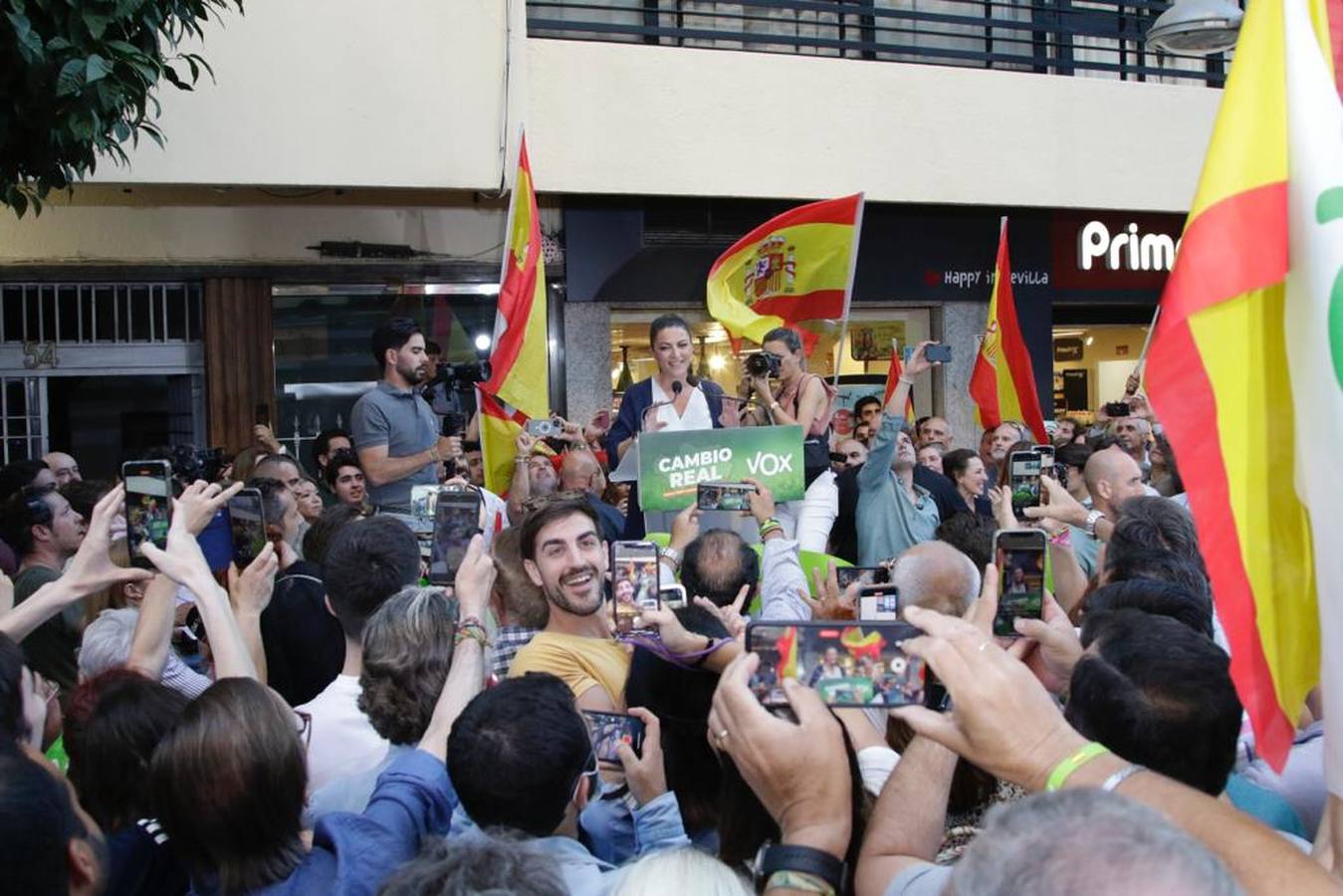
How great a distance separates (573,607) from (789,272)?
16.7ft

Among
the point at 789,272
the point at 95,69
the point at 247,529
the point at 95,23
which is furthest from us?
the point at 789,272

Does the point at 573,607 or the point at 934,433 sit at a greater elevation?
the point at 934,433

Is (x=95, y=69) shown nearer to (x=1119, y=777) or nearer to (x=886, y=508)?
(x=886, y=508)

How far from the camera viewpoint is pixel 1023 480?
573 centimetres

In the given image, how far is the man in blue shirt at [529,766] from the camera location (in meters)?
2.76

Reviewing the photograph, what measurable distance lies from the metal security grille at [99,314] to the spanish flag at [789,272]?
520 centimetres

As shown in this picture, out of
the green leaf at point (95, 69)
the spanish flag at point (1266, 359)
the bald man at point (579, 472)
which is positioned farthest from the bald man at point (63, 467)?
the spanish flag at point (1266, 359)

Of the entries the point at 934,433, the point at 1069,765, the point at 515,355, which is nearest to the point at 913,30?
the point at 934,433

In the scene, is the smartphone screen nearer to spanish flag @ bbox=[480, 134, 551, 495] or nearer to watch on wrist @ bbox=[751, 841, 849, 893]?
watch on wrist @ bbox=[751, 841, 849, 893]

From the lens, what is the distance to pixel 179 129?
35.2 feet

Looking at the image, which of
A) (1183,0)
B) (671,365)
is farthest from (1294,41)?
(1183,0)

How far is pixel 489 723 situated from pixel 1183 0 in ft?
29.8

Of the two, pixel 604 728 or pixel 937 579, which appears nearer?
pixel 604 728

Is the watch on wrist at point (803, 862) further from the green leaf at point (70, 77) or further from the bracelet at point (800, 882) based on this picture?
the green leaf at point (70, 77)
